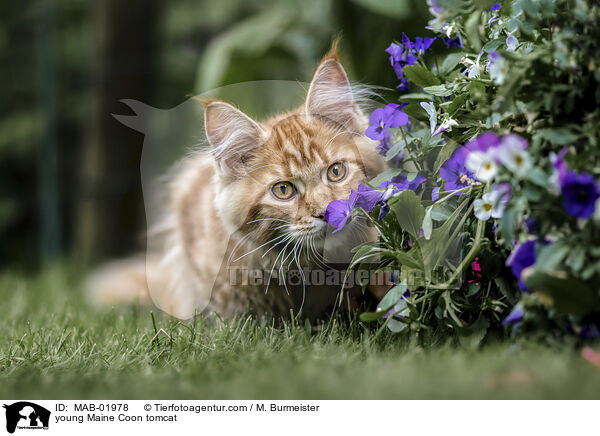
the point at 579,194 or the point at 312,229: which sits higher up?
the point at 579,194

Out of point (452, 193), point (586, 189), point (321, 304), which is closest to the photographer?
point (586, 189)

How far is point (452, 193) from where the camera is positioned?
1285 mm

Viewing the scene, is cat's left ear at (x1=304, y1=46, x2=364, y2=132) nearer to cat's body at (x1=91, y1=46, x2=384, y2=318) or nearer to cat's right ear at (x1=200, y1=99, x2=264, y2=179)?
cat's body at (x1=91, y1=46, x2=384, y2=318)

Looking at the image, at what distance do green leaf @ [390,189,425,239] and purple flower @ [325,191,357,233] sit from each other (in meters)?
0.11

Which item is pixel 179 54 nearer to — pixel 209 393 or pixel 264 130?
pixel 264 130

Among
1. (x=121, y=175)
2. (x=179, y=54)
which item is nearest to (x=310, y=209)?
(x=121, y=175)

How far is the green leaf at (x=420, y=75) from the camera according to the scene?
141 cm

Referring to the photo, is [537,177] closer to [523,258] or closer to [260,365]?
[523,258]

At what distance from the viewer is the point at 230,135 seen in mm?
1547

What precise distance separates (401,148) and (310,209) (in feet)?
0.90

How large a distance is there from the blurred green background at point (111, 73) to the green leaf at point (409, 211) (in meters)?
0.58

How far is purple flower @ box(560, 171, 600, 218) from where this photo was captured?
969mm
